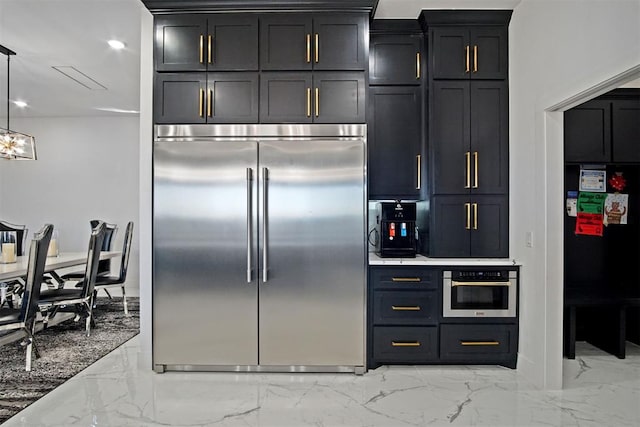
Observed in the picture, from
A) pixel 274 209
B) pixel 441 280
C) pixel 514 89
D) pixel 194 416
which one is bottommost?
pixel 194 416

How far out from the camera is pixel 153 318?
320 cm

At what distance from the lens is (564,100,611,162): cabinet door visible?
11.8ft

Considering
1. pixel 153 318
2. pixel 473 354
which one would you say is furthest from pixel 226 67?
pixel 473 354

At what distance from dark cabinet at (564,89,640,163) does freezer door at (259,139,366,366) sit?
78.5 inches

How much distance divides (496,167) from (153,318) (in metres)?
3.02

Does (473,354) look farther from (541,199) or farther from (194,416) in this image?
(194,416)

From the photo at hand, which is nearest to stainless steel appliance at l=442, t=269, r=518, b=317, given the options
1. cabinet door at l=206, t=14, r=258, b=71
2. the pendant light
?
cabinet door at l=206, t=14, r=258, b=71

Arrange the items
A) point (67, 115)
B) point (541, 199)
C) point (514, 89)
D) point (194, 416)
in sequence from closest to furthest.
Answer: point (194, 416) < point (541, 199) < point (514, 89) < point (67, 115)

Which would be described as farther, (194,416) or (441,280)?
(441,280)

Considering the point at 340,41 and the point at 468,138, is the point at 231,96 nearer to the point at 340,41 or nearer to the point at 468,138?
the point at 340,41

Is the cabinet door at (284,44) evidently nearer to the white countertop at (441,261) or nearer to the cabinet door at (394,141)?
the cabinet door at (394,141)

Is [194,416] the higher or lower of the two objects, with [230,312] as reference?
lower

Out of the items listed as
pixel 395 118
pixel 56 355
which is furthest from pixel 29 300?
pixel 395 118

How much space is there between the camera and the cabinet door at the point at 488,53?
341 cm
